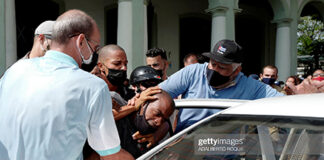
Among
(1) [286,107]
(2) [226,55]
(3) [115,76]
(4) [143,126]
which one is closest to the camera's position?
(1) [286,107]

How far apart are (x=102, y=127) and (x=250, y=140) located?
3.22ft

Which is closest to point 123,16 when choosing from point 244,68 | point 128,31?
point 128,31

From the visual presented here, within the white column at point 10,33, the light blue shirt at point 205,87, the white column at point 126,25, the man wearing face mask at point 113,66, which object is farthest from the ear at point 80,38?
the white column at point 126,25

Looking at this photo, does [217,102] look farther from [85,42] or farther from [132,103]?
[85,42]

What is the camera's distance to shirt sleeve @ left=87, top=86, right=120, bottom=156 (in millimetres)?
1203

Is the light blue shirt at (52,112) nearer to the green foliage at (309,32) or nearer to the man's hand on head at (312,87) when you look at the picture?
the man's hand on head at (312,87)

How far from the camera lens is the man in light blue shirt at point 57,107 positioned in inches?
44.8

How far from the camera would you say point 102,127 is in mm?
1216

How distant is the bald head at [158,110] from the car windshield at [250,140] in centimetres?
19

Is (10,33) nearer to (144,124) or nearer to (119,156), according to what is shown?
(144,124)

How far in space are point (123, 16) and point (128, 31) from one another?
37cm

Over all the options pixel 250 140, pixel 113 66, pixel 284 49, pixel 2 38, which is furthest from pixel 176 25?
pixel 250 140

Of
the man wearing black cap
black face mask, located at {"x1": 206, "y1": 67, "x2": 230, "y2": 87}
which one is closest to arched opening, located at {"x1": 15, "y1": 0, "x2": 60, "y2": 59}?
the man wearing black cap

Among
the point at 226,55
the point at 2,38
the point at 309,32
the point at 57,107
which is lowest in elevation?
the point at 57,107
